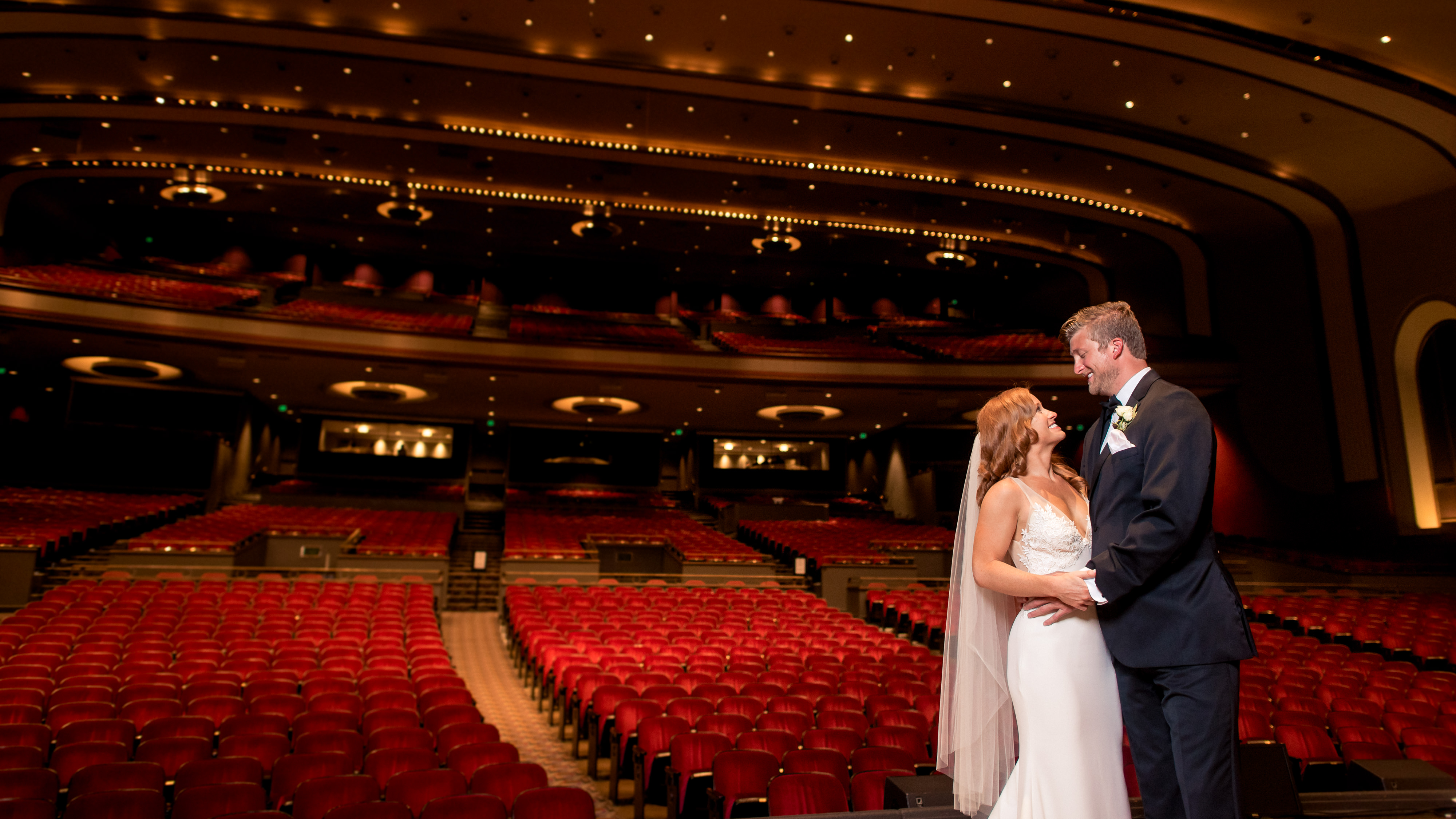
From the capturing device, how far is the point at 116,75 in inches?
455

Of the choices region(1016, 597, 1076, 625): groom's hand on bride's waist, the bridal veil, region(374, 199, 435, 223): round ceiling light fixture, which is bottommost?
the bridal veil

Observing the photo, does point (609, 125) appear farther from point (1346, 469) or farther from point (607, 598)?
point (1346, 469)

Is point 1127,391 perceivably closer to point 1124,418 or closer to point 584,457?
point 1124,418

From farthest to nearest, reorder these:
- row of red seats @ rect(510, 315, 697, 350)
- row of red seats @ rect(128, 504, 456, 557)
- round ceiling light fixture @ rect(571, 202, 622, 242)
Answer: round ceiling light fixture @ rect(571, 202, 622, 242)
row of red seats @ rect(510, 315, 697, 350)
row of red seats @ rect(128, 504, 456, 557)

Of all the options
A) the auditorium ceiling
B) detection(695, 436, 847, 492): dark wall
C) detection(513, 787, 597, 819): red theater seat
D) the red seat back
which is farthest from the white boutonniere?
detection(695, 436, 847, 492): dark wall

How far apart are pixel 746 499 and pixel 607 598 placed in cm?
1130

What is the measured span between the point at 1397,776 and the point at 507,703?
5952 mm

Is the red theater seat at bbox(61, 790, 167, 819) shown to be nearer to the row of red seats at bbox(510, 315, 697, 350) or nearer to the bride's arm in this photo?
the bride's arm

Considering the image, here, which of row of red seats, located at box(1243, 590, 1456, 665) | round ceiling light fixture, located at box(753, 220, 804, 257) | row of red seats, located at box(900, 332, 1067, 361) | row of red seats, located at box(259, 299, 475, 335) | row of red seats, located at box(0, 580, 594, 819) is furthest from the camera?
round ceiling light fixture, located at box(753, 220, 804, 257)

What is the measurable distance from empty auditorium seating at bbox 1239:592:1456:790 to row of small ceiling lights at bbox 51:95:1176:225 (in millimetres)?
8191

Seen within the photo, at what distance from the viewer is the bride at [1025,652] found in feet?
5.69

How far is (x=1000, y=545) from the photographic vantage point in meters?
1.87

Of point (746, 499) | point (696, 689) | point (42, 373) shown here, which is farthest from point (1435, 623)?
point (42, 373)

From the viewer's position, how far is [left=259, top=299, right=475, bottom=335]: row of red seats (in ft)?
43.7
